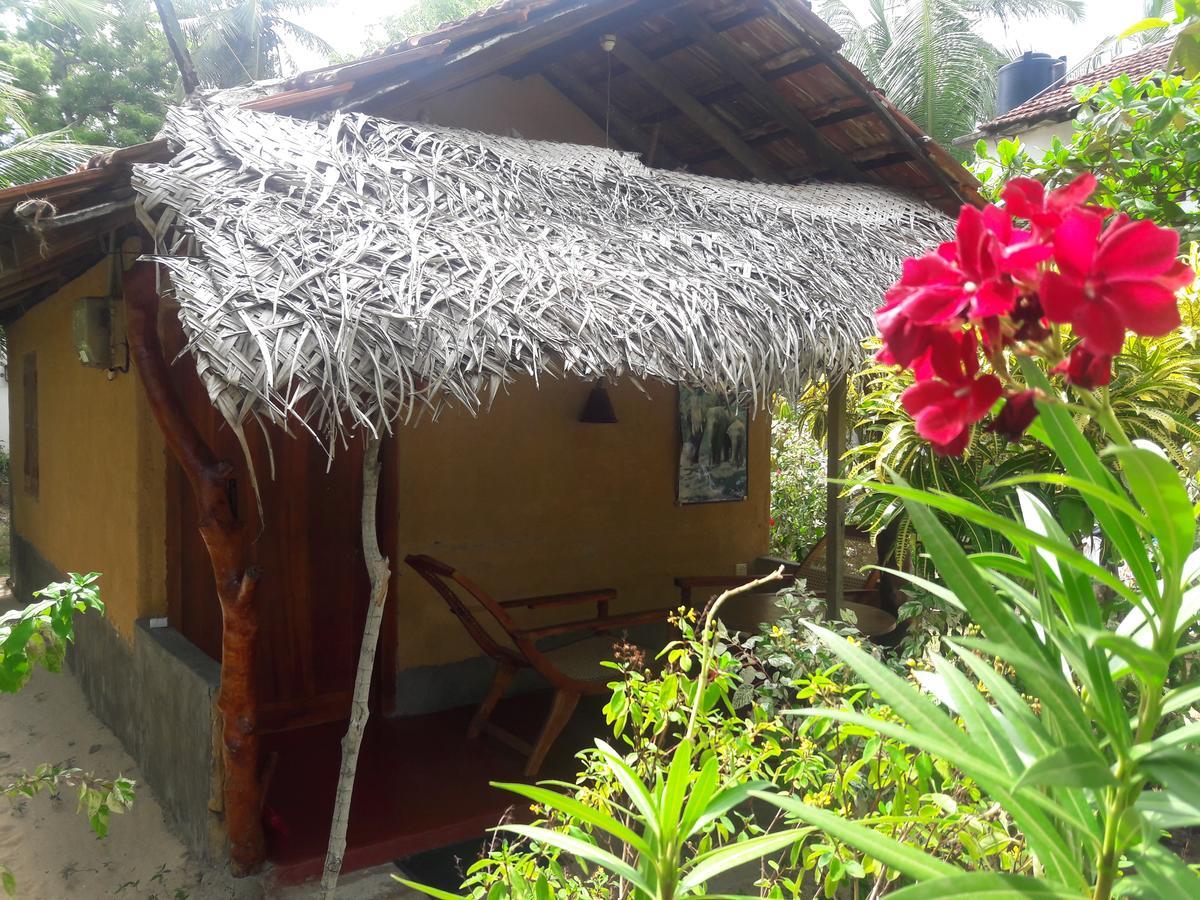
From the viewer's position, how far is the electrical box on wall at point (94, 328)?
3912mm

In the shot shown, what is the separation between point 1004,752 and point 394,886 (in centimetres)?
280

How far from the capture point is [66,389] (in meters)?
5.41

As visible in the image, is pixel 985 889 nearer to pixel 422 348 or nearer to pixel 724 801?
pixel 724 801

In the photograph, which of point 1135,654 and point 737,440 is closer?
point 1135,654

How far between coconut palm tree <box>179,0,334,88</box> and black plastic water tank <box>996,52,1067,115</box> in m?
14.7

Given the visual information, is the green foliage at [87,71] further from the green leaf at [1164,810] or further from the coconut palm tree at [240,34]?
the green leaf at [1164,810]

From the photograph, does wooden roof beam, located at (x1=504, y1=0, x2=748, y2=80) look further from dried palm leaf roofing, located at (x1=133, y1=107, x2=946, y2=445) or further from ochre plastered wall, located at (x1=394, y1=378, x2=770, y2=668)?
ochre plastered wall, located at (x1=394, y1=378, x2=770, y2=668)

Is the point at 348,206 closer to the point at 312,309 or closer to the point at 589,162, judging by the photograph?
the point at 312,309

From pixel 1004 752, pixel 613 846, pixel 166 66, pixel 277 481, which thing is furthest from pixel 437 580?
pixel 166 66

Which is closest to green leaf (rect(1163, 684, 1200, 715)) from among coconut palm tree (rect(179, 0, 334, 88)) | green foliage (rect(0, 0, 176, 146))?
green foliage (rect(0, 0, 176, 146))

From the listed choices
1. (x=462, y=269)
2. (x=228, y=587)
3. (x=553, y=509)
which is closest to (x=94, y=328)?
(x=228, y=587)

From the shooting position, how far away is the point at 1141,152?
4465 mm

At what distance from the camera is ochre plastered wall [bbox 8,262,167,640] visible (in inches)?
161

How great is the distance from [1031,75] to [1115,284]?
47.5 ft
